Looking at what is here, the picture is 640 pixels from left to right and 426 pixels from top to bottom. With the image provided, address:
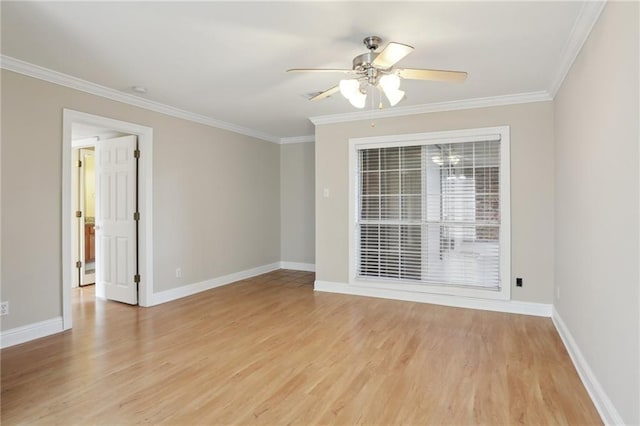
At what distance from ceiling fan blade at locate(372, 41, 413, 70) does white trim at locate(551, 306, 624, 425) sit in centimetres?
237

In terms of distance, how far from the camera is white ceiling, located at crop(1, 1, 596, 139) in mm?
2336

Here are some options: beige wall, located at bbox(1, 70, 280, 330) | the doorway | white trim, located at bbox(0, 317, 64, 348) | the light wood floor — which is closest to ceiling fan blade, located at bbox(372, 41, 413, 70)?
the light wood floor

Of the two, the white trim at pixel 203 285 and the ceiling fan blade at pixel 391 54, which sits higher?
the ceiling fan blade at pixel 391 54

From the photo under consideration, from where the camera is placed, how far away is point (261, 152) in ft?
Result: 21.3

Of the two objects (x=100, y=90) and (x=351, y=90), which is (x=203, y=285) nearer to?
(x=100, y=90)

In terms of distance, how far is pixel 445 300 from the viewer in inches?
179

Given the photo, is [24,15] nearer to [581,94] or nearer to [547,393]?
[581,94]

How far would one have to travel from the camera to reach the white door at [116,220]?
455 centimetres

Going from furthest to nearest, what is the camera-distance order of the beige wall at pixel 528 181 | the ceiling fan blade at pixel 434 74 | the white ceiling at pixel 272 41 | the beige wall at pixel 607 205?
1. the beige wall at pixel 528 181
2. the ceiling fan blade at pixel 434 74
3. the white ceiling at pixel 272 41
4. the beige wall at pixel 607 205

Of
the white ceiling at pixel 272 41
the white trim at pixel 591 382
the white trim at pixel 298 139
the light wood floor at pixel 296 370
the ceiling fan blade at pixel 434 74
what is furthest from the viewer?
the white trim at pixel 298 139

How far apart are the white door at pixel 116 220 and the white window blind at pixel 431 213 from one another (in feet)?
9.75

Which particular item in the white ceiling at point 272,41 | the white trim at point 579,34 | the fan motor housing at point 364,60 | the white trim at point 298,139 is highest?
the white trim at point 298,139

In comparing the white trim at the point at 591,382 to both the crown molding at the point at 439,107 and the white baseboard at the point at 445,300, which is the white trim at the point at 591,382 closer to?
the white baseboard at the point at 445,300

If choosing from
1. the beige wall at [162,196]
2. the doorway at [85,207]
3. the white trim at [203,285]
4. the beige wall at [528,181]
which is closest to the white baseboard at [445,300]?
the beige wall at [528,181]
